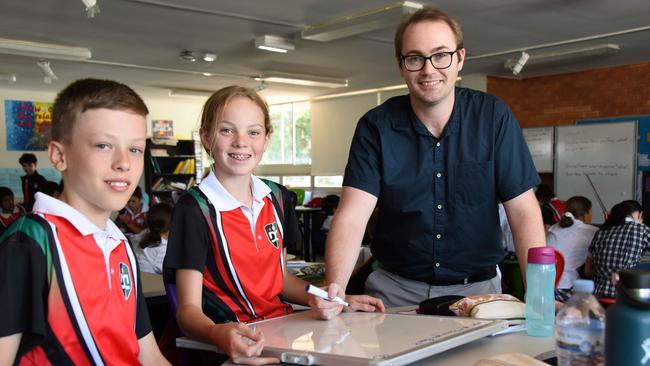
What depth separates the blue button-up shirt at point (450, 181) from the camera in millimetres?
1812

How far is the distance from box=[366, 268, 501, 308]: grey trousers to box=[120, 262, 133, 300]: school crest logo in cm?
85

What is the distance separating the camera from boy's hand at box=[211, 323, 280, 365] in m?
1.15

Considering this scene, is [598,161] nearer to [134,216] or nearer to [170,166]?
[134,216]

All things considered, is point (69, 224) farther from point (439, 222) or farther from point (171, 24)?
point (171, 24)

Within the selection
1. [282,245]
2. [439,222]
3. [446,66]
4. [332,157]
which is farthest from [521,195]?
[332,157]

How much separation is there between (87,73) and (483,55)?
591cm

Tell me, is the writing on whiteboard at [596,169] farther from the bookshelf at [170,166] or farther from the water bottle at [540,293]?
the water bottle at [540,293]

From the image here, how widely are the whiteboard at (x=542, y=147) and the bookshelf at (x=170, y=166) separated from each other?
6226mm

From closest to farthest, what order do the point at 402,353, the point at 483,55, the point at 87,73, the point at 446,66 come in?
the point at 402,353
the point at 446,66
the point at 483,55
the point at 87,73

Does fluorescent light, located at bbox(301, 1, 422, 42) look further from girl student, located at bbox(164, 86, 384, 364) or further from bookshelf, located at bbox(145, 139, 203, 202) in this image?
bookshelf, located at bbox(145, 139, 203, 202)

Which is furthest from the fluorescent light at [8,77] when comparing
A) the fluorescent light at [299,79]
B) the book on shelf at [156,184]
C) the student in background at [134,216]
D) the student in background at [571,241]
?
the student in background at [571,241]

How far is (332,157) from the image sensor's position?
40.0 feet

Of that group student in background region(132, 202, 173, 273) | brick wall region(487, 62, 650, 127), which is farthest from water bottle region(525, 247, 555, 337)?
brick wall region(487, 62, 650, 127)

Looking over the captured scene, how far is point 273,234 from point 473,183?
0.63 meters
